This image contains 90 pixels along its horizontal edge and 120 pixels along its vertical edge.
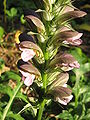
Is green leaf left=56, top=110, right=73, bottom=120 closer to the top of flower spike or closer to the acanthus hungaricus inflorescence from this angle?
the acanthus hungaricus inflorescence

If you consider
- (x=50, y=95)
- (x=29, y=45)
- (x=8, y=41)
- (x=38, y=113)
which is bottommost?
(x=8, y=41)

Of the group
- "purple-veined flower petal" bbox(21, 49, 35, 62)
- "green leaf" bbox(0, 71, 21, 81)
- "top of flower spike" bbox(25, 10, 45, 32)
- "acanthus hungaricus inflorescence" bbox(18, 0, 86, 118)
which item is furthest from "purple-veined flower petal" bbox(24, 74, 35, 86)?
"green leaf" bbox(0, 71, 21, 81)

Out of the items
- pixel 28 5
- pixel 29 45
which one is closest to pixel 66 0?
pixel 29 45

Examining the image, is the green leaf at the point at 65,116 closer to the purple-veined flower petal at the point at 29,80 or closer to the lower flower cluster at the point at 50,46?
the lower flower cluster at the point at 50,46

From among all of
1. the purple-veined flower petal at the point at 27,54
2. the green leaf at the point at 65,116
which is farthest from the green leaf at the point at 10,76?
the purple-veined flower petal at the point at 27,54

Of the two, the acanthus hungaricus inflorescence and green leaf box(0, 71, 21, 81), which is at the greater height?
the acanthus hungaricus inflorescence

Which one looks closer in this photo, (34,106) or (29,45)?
(29,45)

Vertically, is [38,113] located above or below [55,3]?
below

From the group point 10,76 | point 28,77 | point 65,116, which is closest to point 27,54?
point 28,77

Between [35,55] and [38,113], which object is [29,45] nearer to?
[35,55]
